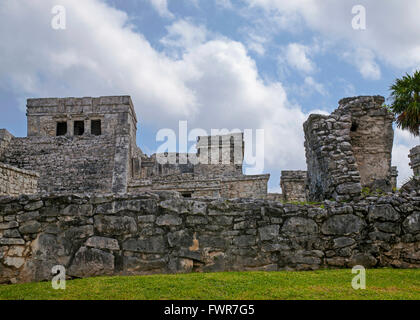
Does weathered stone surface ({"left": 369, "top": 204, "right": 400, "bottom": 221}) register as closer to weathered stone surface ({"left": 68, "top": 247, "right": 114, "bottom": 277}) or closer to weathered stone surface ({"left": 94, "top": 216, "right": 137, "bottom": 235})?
weathered stone surface ({"left": 94, "top": 216, "right": 137, "bottom": 235})

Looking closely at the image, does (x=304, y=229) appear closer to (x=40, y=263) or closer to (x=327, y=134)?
(x=327, y=134)

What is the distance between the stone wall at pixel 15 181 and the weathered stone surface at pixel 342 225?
9.28 meters

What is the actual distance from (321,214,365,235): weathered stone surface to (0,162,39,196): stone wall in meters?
9.28

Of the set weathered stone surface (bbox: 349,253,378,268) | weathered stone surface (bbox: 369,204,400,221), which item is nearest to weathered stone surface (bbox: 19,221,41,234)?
weathered stone surface (bbox: 349,253,378,268)

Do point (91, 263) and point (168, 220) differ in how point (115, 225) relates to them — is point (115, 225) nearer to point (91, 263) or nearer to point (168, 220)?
point (91, 263)

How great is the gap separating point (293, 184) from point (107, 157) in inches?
521

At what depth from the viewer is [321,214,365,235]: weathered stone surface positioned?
664 centimetres

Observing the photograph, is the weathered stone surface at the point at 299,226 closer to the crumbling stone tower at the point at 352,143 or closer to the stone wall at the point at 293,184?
the crumbling stone tower at the point at 352,143

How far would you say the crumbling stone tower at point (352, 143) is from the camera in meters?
8.43

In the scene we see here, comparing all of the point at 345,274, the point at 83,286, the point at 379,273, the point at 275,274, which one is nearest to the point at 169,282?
the point at 83,286

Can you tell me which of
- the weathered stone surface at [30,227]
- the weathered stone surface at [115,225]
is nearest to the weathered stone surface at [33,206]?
the weathered stone surface at [30,227]

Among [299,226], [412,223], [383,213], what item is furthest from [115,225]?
[412,223]

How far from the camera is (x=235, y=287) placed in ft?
17.5
